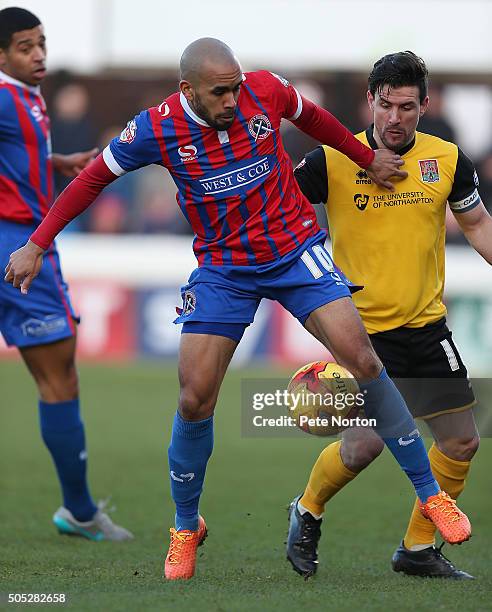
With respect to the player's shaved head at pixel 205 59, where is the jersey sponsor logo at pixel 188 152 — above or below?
below

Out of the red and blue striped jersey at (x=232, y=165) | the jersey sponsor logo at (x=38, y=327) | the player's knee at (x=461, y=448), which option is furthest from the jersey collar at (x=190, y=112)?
the player's knee at (x=461, y=448)

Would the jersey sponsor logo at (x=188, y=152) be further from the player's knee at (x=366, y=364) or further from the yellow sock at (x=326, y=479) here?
the yellow sock at (x=326, y=479)

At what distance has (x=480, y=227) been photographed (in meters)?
5.50

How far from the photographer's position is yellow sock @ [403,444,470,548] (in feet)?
18.1

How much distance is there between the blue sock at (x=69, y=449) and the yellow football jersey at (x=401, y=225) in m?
1.75

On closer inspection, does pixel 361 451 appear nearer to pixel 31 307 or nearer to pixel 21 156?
pixel 31 307

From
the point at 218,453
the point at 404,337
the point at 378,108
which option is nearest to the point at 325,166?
the point at 378,108

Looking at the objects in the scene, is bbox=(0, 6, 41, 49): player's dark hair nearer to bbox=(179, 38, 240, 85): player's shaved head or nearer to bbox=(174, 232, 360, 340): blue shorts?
bbox=(179, 38, 240, 85): player's shaved head

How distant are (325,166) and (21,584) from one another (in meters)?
2.24

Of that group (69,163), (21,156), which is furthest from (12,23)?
(69,163)

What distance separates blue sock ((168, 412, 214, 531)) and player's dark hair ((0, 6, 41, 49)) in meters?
2.25

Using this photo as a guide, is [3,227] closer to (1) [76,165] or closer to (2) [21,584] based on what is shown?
(1) [76,165]

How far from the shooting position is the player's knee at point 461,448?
549 cm
